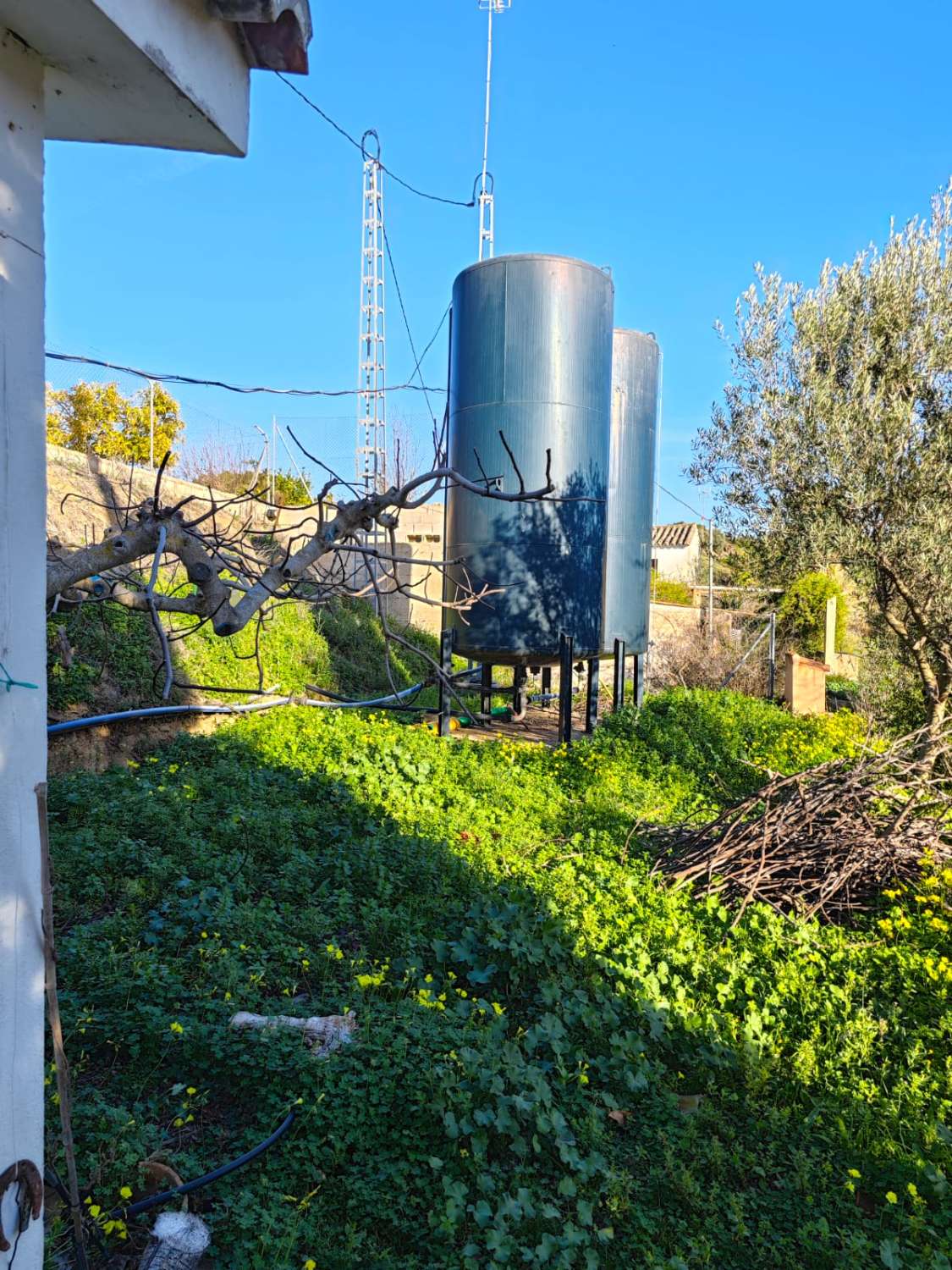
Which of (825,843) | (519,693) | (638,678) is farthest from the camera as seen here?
(638,678)

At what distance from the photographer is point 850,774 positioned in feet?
17.1

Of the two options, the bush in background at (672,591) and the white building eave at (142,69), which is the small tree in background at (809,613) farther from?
the white building eave at (142,69)

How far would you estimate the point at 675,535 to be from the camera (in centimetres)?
3597

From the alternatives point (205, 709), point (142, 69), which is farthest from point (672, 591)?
point (142, 69)

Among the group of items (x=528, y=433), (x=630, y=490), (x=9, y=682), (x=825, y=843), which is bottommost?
(x=825, y=843)

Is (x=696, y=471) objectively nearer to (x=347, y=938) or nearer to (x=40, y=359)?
(x=347, y=938)

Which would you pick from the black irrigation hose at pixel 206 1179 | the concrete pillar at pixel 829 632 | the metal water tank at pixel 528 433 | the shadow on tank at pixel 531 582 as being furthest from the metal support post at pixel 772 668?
the black irrigation hose at pixel 206 1179

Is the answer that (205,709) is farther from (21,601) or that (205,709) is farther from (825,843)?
(21,601)

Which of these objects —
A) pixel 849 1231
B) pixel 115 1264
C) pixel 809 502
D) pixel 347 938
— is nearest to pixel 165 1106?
pixel 115 1264

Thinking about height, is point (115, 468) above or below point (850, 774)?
above

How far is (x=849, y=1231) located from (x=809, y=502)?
632 centimetres

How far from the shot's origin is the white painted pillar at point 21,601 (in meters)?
1.53

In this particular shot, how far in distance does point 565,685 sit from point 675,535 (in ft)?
94.2

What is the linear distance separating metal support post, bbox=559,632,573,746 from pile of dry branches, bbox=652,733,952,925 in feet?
10.3
